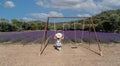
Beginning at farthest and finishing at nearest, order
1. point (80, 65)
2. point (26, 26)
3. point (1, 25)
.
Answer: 1. point (26, 26)
2. point (1, 25)
3. point (80, 65)

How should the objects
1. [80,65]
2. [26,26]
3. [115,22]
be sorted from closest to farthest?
1. [80,65]
2. [115,22]
3. [26,26]

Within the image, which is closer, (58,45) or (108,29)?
(58,45)

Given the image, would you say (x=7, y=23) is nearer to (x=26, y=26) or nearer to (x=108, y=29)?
(x=26, y=26)

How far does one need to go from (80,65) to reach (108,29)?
50.3 m

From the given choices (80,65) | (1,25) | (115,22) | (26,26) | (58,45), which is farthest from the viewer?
(26,26)

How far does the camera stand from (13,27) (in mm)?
70688

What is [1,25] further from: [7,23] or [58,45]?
[58,45]

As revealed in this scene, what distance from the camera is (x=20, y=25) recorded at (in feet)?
255

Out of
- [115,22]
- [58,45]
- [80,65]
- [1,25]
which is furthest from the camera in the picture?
[1,25]

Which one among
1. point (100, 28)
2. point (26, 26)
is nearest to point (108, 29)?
point (100, 28)

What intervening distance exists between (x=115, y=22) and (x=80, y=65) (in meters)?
48.9

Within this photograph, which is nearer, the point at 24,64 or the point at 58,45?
the point at 24,64

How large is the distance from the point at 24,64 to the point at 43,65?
0.94 meters

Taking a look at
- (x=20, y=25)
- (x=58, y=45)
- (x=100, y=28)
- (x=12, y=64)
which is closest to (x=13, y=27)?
(x=20, y=25)
